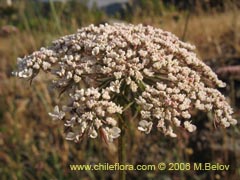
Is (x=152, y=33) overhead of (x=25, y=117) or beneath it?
overhead

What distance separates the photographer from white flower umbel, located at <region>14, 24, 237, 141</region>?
1707 mm

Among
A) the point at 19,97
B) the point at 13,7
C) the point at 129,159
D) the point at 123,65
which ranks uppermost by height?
the point at 123,65

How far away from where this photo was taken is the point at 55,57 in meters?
2.02

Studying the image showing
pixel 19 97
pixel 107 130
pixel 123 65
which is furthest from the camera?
pixel 19 97

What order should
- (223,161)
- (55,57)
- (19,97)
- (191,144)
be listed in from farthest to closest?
(19,97), (191,144), (223,161), (55,57)

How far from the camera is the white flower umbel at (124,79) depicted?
1.71m

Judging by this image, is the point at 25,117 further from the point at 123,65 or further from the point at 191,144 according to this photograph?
the point at 123,65

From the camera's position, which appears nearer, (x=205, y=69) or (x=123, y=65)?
(x=123, y=65)

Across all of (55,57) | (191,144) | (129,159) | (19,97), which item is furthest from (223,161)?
(19,97)

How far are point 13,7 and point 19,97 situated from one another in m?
1.52

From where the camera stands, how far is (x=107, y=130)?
168cm

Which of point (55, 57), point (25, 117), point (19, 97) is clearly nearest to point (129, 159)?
point (25, 117)

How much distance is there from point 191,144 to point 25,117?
7.26 ft

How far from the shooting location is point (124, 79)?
1859 mm
